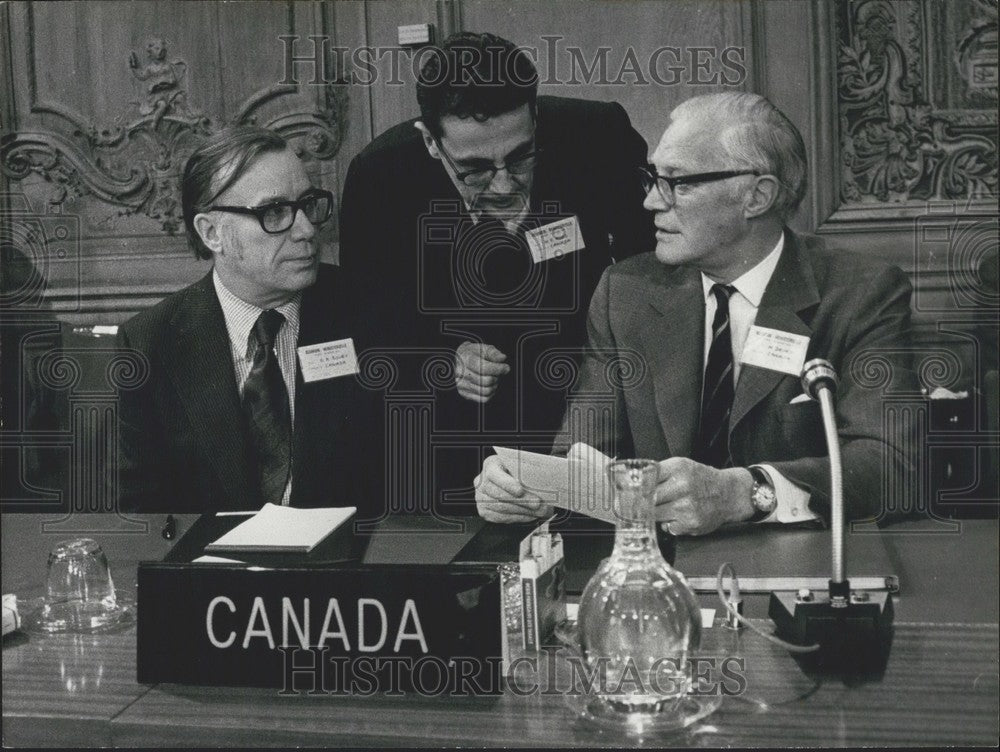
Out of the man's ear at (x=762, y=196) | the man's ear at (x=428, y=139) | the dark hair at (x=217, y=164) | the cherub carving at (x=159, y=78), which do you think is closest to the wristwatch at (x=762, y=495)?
the man's ear at (x=762, y=196)

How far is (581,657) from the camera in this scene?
1.69 metres

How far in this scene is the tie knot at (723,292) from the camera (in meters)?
2.17

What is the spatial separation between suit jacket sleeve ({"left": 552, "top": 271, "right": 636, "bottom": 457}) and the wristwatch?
0.25 metres

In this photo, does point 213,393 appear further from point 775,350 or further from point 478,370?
point 775,350

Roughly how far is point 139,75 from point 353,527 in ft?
3.38

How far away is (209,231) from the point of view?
2.25 m

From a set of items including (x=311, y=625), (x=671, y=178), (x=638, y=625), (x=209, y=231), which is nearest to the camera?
(x=638, y=625)

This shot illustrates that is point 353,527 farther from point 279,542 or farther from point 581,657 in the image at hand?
point 581,657

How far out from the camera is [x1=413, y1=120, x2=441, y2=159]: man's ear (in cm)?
221

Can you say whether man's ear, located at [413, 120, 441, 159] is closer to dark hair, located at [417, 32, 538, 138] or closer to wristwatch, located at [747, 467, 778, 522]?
dark hair, located at [417, 32, 538, 138]

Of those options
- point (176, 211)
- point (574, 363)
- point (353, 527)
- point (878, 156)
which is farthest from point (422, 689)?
point (878, 156)

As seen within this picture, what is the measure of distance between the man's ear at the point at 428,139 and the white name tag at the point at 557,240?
263 millimetres

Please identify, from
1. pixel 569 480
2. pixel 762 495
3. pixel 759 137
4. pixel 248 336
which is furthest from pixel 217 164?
pixel 762 495

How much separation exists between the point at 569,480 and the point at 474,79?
0.82 meters
